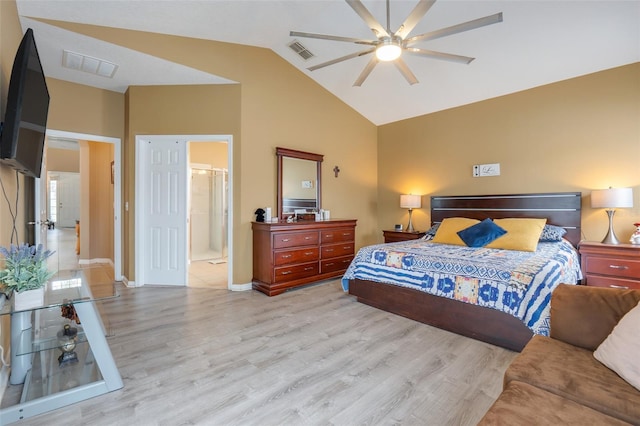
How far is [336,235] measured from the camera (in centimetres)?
474

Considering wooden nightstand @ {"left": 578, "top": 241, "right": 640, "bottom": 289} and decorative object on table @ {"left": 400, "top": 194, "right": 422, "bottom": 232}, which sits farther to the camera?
decorative object on table @ {"left": 400, "top": 194, "right": 422, "bottom": 232}

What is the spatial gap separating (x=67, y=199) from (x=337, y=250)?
12.5 metres

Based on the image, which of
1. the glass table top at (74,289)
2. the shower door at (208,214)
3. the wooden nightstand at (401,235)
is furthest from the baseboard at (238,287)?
the wooden nightstand at (401,235)

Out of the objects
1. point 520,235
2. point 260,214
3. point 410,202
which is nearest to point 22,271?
point 260,214

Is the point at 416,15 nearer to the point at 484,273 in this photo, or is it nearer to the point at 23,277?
the point at 484,273

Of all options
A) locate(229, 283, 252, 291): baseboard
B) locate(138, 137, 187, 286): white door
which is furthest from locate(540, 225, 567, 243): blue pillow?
locate(138, 137, 187, 286): white door

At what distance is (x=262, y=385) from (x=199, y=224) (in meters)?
5.11

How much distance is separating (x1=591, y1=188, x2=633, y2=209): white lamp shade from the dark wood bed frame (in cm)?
39

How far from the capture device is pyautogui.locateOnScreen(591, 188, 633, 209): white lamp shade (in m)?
3.37

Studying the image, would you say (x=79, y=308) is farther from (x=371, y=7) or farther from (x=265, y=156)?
(x=371, y=7)

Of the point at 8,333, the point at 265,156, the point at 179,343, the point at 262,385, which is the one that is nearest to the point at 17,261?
the point at 8,333

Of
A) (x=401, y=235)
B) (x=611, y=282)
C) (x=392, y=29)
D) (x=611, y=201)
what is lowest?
(x=611, y=282)

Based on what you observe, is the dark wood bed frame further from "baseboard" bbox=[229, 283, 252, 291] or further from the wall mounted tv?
the wall mounted tv

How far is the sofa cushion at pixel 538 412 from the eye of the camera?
1009mm
